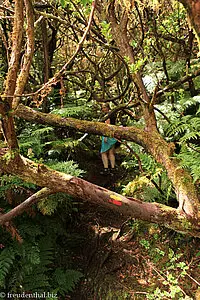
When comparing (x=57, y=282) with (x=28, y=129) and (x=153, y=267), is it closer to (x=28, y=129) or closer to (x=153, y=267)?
(x=153, y=267)

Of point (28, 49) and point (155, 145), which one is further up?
point (28, 49)

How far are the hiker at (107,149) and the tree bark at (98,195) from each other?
3310 mm

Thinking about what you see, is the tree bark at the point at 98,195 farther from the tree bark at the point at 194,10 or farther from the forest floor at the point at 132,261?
the tree bark at the point at 194,10

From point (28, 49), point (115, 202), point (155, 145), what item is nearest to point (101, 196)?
point (115, 202)

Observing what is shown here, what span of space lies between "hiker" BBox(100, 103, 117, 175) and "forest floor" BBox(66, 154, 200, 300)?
4.48 feet

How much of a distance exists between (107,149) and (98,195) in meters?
3.46

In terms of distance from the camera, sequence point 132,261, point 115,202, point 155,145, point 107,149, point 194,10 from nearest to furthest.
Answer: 1. point 194,10
2. point 115,202
3. point 155,145
4. point 132,261
5. point 107,149

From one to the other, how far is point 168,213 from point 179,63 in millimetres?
4146

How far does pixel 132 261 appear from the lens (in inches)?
177

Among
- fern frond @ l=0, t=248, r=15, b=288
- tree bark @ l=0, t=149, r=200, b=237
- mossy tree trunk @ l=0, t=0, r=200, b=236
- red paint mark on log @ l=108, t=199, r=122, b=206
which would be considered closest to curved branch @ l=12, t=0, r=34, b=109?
mossy tree trunk @ l=0, t=0, r=200, b=236

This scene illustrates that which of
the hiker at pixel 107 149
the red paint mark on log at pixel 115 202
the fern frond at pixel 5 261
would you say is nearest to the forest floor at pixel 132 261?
the fern frond at pixel 5 261

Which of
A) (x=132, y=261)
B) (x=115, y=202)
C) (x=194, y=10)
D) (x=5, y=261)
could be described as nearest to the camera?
(x=194, y=10)

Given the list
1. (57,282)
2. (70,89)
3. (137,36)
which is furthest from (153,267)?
(70,89)

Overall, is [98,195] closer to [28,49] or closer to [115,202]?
[115,202]
